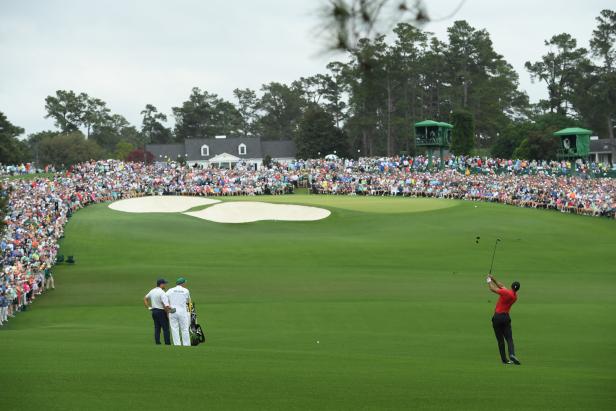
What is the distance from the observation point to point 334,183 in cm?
7875

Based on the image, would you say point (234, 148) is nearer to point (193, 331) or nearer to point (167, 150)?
point (167, 150)

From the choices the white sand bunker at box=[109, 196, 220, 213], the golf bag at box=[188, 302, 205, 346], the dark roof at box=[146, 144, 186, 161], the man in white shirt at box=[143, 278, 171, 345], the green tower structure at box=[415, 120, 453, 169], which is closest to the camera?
the man in white shirt at box=[143, 278, 171, 345]

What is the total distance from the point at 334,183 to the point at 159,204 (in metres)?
18.4

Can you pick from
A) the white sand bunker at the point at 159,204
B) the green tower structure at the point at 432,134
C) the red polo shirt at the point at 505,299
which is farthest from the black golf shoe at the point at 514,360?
the green tower structure at the point at 432,134

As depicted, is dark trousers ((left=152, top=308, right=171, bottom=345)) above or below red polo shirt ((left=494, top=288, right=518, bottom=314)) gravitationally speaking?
below

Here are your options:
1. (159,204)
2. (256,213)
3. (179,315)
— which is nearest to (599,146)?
(256,213)

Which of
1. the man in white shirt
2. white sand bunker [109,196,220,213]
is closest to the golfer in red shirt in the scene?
the man in white shirt

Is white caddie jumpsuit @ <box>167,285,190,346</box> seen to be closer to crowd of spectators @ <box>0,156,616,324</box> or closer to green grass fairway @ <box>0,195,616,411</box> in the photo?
green grass fairway @ <box>0,195,616,411</box>

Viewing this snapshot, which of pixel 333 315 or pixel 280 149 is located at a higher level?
pixel 280 149

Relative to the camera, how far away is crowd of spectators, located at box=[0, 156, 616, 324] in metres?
60.2

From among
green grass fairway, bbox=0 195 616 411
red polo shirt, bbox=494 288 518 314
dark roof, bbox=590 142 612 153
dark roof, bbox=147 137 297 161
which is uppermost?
dark roof, bbox=147 137 297 161

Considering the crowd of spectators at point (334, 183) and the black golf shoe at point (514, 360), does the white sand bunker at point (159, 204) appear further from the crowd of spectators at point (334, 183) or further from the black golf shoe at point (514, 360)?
the black golf shoe at point (514, 360)

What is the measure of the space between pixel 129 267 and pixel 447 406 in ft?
103

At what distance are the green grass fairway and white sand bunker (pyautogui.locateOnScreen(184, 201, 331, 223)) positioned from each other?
174 cm
